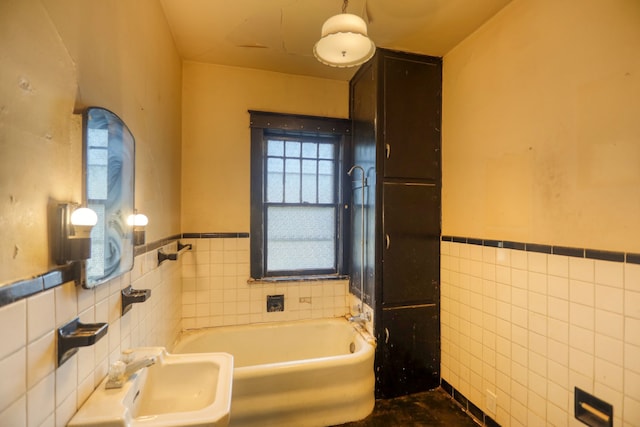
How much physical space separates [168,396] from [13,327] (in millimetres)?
958

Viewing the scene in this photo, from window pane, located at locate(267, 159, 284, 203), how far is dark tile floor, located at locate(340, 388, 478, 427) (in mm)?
1815

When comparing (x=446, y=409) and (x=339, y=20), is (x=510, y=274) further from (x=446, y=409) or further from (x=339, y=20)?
(x=339, y=20)

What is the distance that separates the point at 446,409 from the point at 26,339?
93.8 inches

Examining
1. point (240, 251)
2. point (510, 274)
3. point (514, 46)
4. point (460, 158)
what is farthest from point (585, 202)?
point (240, 251)

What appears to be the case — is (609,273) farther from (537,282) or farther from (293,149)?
(293,149)

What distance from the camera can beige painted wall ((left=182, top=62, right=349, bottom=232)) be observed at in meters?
2.45

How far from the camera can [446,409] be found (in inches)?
80.4

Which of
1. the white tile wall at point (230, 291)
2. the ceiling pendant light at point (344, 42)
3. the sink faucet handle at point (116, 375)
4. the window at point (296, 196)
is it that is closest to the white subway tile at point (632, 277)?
the ceiling pendant light at point (344, 42)

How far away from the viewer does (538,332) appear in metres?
1.57

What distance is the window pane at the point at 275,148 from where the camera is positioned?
2613 mm

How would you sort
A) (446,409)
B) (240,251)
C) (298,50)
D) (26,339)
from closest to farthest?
1. (26,339)
2. (446,409)
3. (298,50)
4. (240,251)

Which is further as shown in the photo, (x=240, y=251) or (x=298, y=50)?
(x=240, y=251)

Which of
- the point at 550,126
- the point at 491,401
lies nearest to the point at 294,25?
the point at 550,126

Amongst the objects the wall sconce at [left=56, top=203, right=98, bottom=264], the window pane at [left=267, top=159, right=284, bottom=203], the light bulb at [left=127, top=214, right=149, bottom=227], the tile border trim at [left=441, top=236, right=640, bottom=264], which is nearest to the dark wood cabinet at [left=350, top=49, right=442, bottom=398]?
the tile border trim at [left=441, top=236, right=640, bottom=264]
